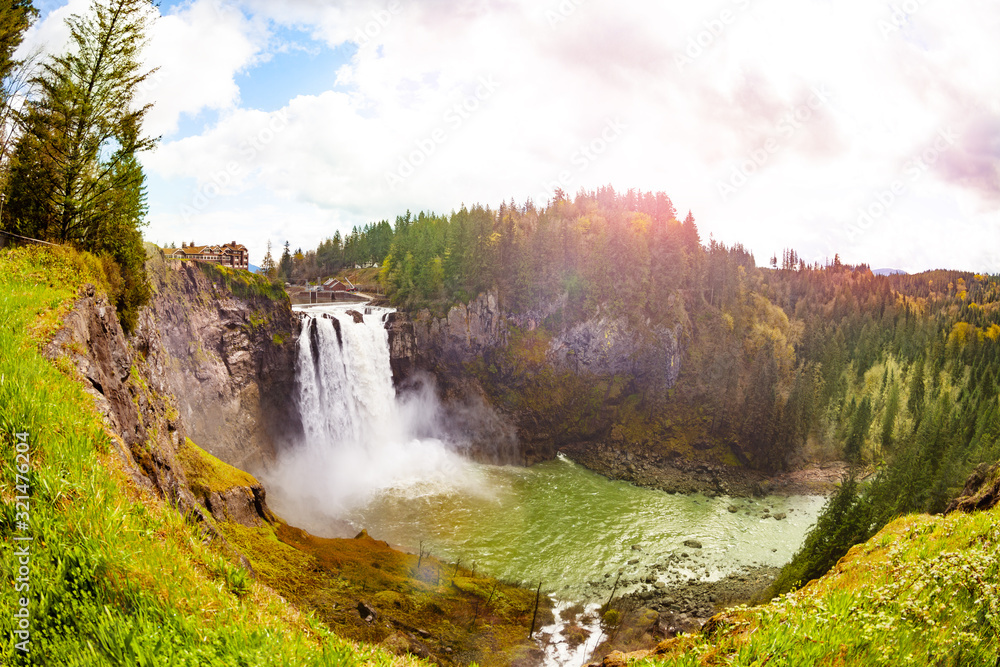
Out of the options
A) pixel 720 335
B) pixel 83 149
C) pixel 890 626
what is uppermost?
pixel 83 149

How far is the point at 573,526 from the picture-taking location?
3994 cm

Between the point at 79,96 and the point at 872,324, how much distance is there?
123088mm

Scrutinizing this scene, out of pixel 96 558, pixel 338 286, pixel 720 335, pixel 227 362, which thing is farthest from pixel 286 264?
pixel 96 558

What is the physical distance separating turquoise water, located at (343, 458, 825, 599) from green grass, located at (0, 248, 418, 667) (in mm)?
28399

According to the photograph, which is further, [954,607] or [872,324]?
[872,324]

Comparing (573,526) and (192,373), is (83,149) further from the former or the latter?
(573,526)

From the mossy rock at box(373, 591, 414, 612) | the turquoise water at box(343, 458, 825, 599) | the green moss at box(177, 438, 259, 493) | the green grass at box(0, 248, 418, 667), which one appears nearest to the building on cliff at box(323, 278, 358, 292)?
the turquoise water at box(343, 458, 825, 599)

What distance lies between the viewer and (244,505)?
23219mm

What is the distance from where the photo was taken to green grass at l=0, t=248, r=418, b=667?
441cm

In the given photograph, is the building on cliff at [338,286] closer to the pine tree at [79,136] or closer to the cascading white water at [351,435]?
the cascading white water at [351,435]

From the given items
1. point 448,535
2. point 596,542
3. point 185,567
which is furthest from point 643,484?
point 185,567

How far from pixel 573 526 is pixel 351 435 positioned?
2336cm

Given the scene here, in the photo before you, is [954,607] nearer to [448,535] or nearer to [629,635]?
[629,635]

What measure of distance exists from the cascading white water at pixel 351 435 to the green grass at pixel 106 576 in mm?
32745
